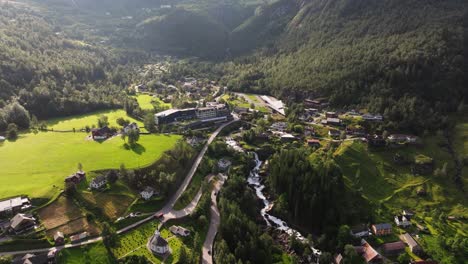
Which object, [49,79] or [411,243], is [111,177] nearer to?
[411,243]

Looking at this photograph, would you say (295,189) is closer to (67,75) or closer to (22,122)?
(22,122)

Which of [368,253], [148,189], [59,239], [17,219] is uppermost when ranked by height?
[17,219]

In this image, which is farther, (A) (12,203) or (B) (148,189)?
(B) (148,189)

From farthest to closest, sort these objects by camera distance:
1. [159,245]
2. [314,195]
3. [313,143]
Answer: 1. [313,143]
2. [314,195]
3. [159,245]

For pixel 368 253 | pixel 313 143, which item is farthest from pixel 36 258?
pixel 313 143

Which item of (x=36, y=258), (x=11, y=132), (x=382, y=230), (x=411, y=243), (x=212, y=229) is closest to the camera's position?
(x=36, y=258)

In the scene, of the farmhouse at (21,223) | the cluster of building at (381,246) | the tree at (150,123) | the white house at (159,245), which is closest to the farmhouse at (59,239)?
the farmhouse at (21,223)

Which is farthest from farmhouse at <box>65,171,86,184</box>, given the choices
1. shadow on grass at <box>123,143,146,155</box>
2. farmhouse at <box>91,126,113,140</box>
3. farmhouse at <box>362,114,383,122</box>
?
farmhouse at <box>362,114,383,122</box>

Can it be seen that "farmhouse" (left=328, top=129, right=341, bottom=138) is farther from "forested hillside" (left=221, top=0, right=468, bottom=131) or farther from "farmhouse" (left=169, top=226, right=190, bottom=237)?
"farmhouse" (left=169, top=226, right=190, bottom=237)
